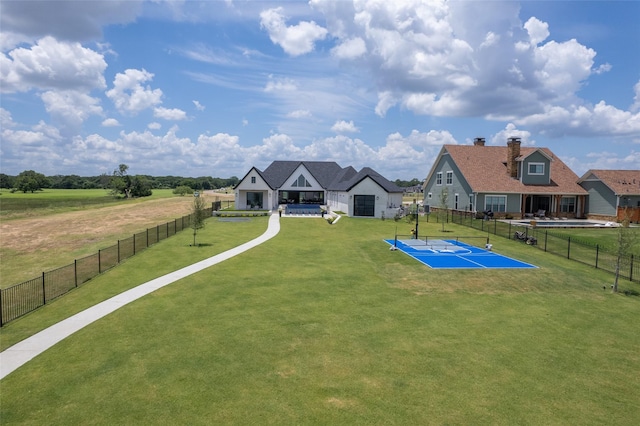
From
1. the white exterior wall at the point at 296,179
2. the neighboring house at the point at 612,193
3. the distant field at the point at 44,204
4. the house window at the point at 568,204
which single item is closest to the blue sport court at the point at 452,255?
the house window at the point at 568,204

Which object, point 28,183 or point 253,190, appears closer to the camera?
point 253,190

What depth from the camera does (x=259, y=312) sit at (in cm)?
1473

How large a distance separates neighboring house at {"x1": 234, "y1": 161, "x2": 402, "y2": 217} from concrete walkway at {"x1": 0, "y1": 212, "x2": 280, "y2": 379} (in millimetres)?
28913

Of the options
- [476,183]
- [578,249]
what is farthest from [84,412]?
[476,183]

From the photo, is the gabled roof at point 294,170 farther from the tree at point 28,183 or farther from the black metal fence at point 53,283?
the tree at point 28,183

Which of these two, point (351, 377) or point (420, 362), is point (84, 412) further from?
point (420, 362)

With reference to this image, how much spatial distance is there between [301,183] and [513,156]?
30.6 m

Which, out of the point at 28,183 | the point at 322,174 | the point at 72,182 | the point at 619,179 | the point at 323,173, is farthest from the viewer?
the point at 72,182

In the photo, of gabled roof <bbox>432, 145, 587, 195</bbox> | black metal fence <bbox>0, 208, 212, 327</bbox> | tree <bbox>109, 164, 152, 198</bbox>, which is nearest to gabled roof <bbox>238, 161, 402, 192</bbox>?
gabled roof <bbox>432, 145, 587, 195</bbox>

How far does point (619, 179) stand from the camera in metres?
46.4

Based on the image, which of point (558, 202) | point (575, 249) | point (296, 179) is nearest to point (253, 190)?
point (296, 179)

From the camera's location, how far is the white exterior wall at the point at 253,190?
5584 cm

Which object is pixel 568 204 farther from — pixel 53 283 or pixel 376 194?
pixel 53 283

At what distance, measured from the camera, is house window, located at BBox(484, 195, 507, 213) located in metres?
46.5
